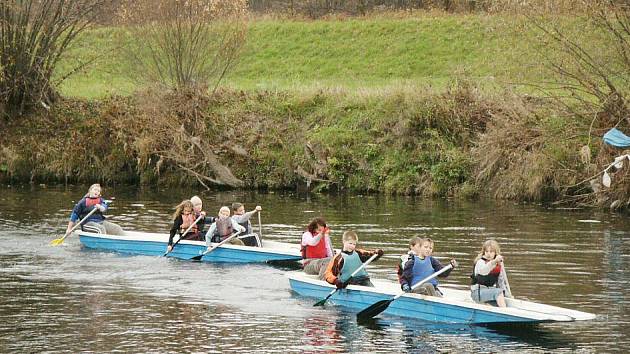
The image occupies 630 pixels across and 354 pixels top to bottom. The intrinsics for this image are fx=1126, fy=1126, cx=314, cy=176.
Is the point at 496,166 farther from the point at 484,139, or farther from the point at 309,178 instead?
the point at 309,178

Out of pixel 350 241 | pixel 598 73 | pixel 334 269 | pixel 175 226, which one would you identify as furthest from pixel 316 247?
pixel 598 73

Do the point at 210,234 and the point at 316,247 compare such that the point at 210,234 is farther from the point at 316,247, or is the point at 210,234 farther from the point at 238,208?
the point at 316,247

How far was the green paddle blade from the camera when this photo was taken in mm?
15609

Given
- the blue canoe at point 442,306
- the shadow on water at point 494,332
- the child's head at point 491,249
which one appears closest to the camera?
the shadow on water at point 494,332

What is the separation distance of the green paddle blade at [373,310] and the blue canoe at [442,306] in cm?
31

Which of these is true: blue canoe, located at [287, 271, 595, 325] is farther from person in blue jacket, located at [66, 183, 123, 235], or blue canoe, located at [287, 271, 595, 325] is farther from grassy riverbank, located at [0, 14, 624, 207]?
grassy riverbank, located at [0, 14, 624, 207]

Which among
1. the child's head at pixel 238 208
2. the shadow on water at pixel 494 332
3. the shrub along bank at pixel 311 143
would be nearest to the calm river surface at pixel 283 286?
the shadow on water at pixel 494 332

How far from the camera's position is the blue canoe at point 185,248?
67.9ft

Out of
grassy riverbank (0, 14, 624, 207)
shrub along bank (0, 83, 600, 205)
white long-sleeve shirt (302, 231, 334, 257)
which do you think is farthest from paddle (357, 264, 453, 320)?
shrub along bank (0, 83, 600, 205)

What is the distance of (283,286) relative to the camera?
1839 centimetres

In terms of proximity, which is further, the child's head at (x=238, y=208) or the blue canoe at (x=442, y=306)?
the child's head at (x=238, y=208)

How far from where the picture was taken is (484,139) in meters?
31.5

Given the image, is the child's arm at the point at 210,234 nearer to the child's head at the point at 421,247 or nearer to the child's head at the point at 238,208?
the child's head at the point at 238,208

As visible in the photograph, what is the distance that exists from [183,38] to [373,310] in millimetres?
22159
